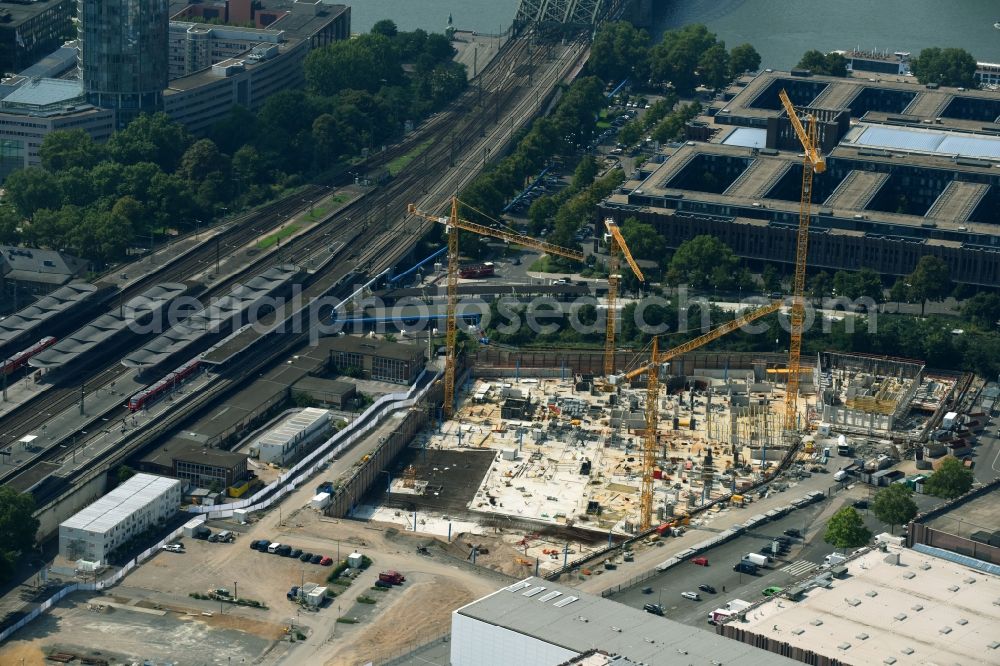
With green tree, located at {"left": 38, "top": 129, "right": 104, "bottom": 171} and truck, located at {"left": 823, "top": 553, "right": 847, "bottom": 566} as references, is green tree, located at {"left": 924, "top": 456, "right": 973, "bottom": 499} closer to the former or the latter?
truck, located at {"left": 823, "top": 553, "right": 847, "bottom": 566}

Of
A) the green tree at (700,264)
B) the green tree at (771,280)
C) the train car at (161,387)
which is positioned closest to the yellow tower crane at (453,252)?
the green tree at (700,264)

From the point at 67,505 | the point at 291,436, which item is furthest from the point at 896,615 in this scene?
the point at 67,505

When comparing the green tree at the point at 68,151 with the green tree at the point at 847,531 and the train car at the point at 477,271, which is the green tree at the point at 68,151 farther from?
the green tree at the point at 847,531

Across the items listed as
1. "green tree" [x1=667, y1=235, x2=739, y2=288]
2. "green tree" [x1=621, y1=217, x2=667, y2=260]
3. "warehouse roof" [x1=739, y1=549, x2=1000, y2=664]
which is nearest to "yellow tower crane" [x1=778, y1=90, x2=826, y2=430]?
"green tree" [x1=667, y1=235, x2=739, y2=288]

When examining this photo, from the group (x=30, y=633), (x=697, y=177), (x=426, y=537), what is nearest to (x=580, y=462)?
(x=426, y=537)

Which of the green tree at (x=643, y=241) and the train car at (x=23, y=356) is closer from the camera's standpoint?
the train car at (x=23, y=356)

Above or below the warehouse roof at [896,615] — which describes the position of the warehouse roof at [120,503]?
below
